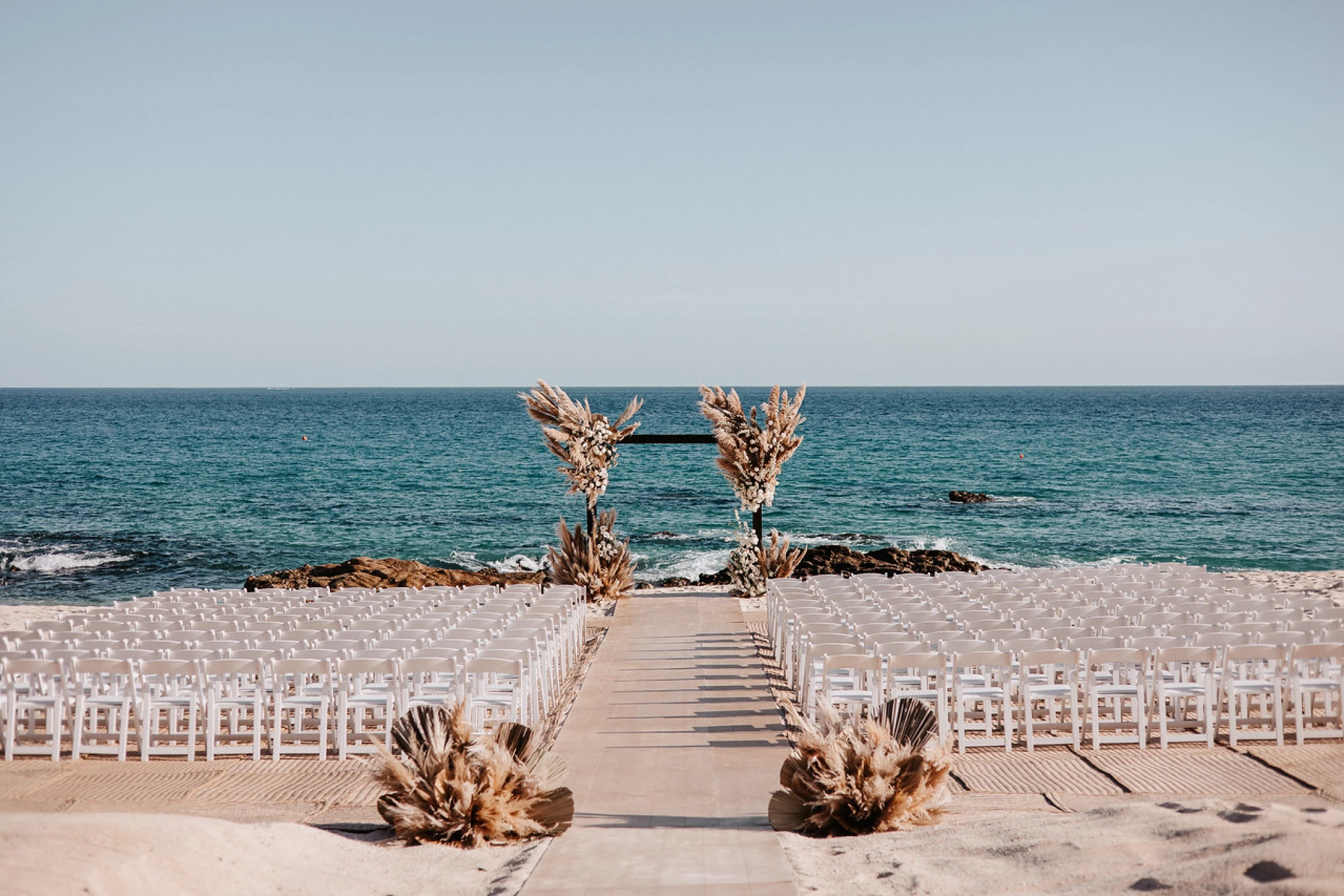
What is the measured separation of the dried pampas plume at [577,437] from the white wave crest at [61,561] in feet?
56.2

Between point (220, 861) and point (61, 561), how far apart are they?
92.0 ft

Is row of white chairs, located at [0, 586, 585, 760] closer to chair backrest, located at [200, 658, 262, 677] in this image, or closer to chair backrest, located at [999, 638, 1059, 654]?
chair backrest, located at [200, 658, 262, 677]

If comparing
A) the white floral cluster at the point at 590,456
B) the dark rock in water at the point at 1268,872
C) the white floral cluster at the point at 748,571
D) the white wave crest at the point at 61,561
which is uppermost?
the white floral cluster at the point at 590,456

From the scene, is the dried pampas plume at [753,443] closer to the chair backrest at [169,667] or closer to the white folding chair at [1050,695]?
the white folding chair at [1050,695]

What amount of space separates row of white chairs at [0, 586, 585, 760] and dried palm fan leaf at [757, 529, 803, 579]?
679 cm

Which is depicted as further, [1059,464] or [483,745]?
[1059,464]

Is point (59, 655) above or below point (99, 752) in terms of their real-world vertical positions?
above

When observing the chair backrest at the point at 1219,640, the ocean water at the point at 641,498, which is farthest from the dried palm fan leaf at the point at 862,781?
the ocean water at the point at 641,498

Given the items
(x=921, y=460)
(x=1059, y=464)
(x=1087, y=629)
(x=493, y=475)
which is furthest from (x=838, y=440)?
(x=1087, y=629)

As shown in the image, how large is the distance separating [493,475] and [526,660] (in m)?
43.5

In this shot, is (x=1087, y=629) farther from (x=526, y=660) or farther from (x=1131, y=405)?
(x=1131, y=405)

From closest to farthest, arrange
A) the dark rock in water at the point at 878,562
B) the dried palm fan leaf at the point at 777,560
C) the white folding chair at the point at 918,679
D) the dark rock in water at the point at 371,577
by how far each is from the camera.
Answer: the white folding chair at the point at 918,679 → the dried palm fan leaf at the point at 777,560 → the dark rock in water at the point at 371,577 → the dark rock in water at the point at 878,562

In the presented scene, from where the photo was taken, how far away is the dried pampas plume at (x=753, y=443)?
18.0 metres

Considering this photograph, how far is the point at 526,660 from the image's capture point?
31.0ft
